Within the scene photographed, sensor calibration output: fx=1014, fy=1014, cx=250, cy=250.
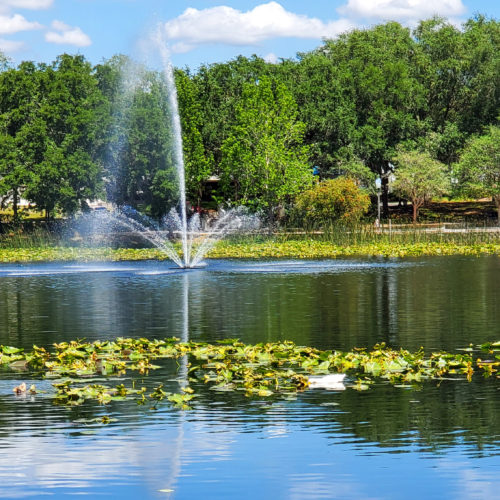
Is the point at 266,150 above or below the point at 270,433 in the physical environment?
above

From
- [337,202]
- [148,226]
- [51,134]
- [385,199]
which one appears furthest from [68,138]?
[385,199]

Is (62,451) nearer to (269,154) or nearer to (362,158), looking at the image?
(269,154)

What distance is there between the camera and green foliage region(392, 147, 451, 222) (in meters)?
84.2

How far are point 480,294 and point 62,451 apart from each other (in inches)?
914

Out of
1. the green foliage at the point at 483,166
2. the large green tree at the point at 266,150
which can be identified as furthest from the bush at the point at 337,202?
the green foliage at the point at 483,166

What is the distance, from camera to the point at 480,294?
34.2 m

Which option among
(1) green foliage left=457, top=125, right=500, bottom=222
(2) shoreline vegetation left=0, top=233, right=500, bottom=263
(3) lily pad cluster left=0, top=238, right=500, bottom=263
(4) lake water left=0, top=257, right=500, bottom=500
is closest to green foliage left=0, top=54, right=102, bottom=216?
(2) shoreline vegetation left=0, top=233, right=500, bottom=263

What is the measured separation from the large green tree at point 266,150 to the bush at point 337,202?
281 cm

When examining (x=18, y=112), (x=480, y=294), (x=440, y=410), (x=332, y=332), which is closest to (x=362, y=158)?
(x=18, y=112)

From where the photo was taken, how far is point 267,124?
256 feet

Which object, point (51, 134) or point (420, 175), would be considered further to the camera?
point (420, 175)

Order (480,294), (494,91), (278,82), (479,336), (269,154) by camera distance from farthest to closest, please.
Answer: (494,91)
(278,82)
(269,154)
(480,294)
(479,336)

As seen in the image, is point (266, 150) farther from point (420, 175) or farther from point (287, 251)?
point (287, 251)

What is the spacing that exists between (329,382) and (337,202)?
185 feet
